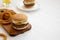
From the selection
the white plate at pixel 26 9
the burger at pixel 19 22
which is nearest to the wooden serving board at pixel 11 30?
the burger at pixel 19 22

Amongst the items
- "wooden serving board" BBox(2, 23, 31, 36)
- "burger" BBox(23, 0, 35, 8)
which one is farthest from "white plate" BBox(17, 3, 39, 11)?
"wooden serving board" BBox(2, 23, 31, 36)

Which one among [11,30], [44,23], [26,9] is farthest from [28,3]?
[11,30]

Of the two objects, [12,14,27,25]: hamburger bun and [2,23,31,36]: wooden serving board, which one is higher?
[12,14,27,25]: hamburger bun

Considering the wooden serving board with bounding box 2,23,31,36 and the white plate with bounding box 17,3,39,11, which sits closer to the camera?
the wooden serving board with bounding box 2,23,31,36

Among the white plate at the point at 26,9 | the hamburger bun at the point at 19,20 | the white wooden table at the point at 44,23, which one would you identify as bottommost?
the white wooden table at the point at 44,23

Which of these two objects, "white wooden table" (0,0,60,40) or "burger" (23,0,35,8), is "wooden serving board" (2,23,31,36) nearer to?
"white wooden table" (0,0,60,40)

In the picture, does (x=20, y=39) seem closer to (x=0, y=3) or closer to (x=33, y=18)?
(x=33, y=18)

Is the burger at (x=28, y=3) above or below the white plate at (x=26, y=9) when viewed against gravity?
above

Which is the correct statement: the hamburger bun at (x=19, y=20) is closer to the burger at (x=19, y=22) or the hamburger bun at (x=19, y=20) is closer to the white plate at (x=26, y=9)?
the burger at (x=19, y=22)
